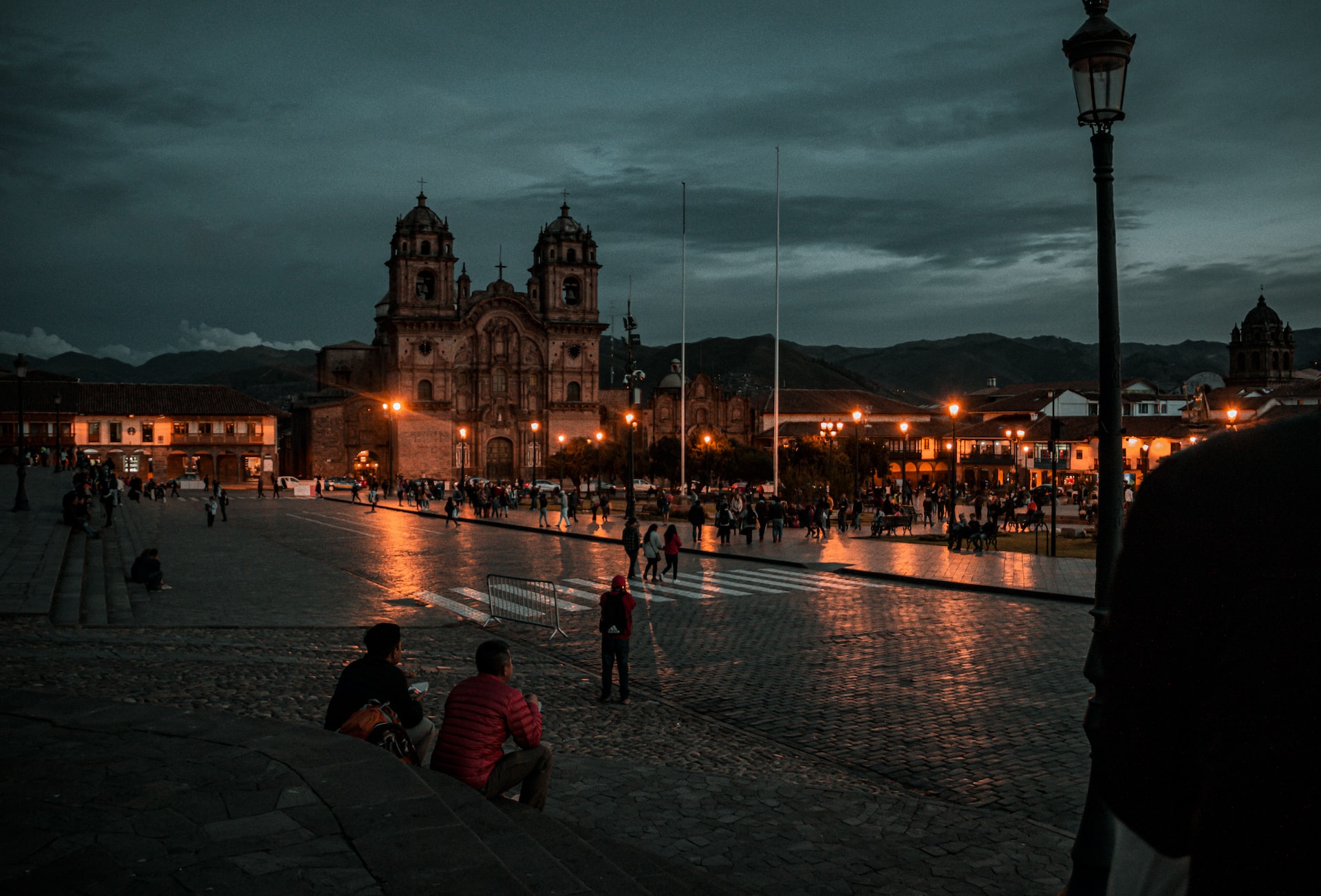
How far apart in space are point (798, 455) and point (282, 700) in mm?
52650

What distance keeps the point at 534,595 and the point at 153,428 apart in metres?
75.4

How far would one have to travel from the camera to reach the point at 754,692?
10508mm

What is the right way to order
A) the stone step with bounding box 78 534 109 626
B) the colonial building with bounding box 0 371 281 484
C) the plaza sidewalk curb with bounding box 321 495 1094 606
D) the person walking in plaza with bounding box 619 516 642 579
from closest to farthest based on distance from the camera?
the stone step with bounding box 78 534 109 626, the plaza sidewalk curb with bounding box 321 495 1094 606, the person walking in plaza with bounding box 619 516 642 579, the colonial building with bounding box 0 371 281 484

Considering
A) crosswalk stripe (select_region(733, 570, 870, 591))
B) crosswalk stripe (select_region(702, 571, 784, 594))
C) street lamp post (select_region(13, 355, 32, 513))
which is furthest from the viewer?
street lamp post (select_region(13, 355, 32, 513))

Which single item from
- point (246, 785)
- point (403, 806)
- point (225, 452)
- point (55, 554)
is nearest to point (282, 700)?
point (246, 785)

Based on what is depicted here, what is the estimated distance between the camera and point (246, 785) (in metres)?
5.36

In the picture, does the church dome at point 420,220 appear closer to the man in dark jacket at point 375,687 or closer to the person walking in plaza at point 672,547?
the person walking in plaza at point 672,547

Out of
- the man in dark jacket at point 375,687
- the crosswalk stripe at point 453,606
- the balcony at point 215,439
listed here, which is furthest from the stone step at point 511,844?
the balcony at point 215,439

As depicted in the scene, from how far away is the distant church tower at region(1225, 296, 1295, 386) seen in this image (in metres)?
105

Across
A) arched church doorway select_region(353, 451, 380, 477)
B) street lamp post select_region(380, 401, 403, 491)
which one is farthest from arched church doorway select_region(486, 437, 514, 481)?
arched church doorway select_region(353, 451, 380, 477)

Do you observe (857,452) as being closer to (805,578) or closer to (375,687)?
(805,578)

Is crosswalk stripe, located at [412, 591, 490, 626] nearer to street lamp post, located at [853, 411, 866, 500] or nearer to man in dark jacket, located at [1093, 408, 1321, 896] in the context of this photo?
man in dark jacket, located at [1093, 408, 1321, 896]

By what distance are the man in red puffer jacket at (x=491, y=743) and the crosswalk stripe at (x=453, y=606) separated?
9.49 meters

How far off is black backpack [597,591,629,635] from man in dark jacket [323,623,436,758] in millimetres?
3798
